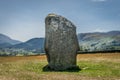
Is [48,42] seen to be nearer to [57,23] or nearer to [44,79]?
[57,23]

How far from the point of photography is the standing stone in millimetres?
33875

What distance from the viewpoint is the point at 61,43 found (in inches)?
1334

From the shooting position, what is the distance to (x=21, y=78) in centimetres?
2405

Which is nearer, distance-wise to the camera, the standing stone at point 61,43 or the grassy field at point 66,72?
the grassy field at point 66,72

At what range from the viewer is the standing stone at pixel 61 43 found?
33.9m

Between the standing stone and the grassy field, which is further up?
the standing stone

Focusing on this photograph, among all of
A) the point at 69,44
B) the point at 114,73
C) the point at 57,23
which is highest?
the point at 57,23

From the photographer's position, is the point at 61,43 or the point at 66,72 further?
the point at 61,43

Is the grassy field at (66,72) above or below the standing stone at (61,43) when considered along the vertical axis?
below

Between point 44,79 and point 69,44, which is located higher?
point 69,44

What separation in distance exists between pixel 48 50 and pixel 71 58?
2645 mm

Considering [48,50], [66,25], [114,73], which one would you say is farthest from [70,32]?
[114,73]

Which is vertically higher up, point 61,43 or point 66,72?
point 61,43

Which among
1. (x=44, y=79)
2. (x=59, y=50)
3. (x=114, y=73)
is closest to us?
(x=44, y=79)
